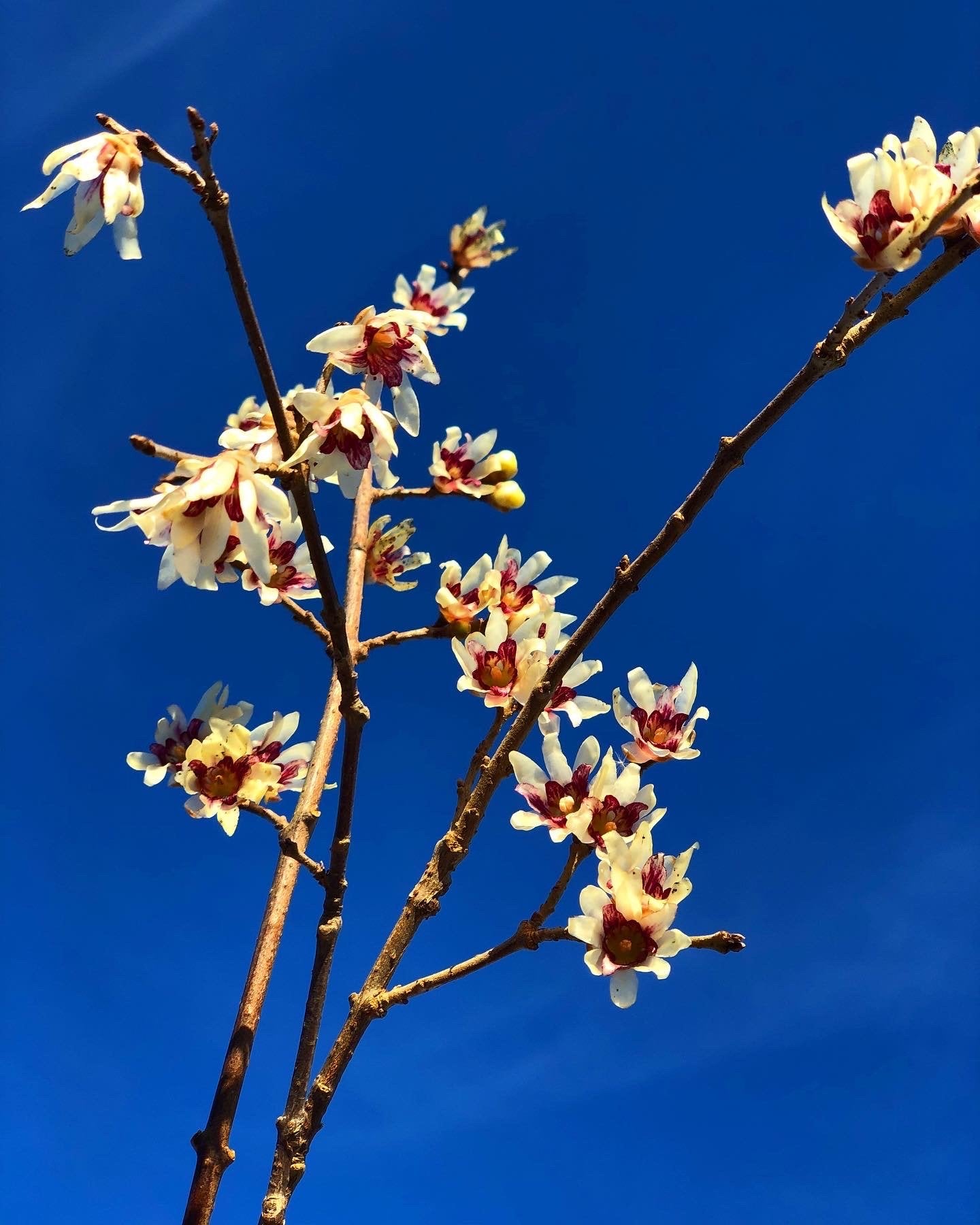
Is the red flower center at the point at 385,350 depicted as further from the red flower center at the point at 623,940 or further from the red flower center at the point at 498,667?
the red flower center at the point at 623,940

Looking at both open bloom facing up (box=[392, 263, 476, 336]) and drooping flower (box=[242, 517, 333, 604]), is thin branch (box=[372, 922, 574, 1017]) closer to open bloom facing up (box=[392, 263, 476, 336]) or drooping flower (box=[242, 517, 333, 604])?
drooping flower (box=[242, 517, 333, 604])

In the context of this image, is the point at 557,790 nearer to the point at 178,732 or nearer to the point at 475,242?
the point at 178,732

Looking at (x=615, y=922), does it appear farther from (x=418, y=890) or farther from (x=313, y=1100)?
(x=313, y=1100)

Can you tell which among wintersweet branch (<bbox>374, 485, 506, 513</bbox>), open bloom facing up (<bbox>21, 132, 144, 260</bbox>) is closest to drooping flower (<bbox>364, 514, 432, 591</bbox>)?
wintersweet branch (<bbox>374, 485, 506, 513</bbox>)

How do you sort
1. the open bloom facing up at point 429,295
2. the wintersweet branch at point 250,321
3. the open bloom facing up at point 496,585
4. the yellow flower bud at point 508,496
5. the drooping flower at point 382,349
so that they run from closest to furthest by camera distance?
1. the wintersweet branch at point 250,321
2. the drooping flower at point 382,349
3. the open bloom facing up at point 496,585
4. the yellow flower bud at point 508,496
5. the open bloom facing up at point 429,295

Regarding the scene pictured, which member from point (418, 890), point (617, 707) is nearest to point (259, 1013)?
point (418, 890)

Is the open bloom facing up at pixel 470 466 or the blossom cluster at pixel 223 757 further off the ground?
the open bloom facing up at pixel 470 466

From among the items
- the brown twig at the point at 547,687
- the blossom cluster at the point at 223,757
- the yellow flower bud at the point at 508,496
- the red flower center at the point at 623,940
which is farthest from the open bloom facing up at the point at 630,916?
the yellow flower bud at the point at 508,496

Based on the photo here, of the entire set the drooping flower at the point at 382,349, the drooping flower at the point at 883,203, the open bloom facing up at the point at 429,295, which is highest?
the open bloom facing up at the point at 429,295

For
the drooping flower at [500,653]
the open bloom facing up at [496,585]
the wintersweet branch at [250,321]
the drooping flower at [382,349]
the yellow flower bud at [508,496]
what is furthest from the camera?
the yellow flower bud at [508,496]
